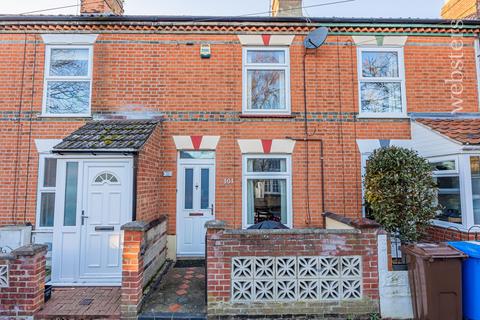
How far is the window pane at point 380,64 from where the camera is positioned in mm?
7191

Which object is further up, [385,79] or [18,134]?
[385,79]

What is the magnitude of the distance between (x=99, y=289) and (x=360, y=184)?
20.1 feet

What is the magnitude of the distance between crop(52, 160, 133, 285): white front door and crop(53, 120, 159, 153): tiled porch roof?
1.28 ft

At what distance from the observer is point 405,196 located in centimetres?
548

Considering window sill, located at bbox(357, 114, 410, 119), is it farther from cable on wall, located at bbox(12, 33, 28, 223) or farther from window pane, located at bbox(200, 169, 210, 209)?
cable on wall, located at bbox(12, 33, 28, 223)

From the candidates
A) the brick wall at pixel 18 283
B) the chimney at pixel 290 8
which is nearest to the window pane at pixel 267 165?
the chimney at pixel 290 8

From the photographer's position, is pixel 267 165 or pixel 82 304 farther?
pixel 267 165

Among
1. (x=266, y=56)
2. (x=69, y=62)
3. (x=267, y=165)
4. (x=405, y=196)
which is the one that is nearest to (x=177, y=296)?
(x=267, y=165)

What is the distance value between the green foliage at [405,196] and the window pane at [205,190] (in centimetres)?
376

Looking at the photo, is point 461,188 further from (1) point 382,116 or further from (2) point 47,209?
(2) point 47,209

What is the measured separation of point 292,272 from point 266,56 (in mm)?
5324

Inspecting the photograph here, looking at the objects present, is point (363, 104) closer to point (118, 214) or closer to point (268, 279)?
point (268, 279)

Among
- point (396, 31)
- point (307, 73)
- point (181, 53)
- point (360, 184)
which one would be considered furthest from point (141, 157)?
point (396, 31)

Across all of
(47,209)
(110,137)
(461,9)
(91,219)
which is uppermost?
(461,9)
